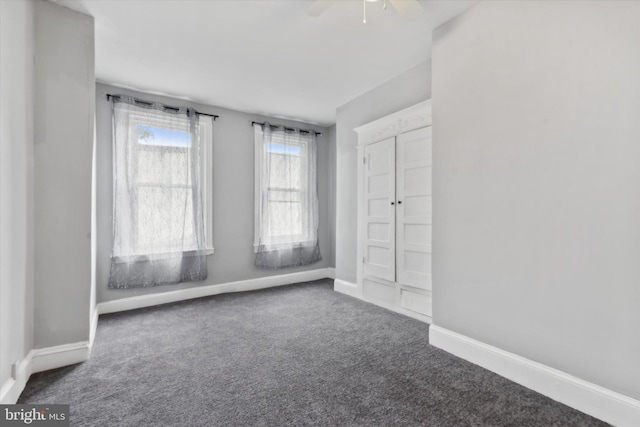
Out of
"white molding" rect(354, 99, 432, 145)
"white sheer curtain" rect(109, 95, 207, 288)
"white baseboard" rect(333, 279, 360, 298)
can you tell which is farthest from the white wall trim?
"white molding" rect(354, 99, 432, 145)

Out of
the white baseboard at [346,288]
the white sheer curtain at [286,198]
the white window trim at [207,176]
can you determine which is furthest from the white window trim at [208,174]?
the white baseboard at [346,288]

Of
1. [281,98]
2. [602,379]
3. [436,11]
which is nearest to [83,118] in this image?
[281,98]

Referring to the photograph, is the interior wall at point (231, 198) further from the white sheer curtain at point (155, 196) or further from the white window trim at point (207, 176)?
the white sheer curtain at point (155, 196)

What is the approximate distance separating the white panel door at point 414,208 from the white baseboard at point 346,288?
0.83m

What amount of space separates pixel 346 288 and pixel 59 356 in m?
3.01

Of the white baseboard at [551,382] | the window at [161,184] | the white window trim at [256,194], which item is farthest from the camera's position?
the white window trim at [256,194]

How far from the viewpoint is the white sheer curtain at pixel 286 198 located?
14.6ft

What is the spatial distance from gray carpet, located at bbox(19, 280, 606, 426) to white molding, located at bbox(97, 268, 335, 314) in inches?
15.9

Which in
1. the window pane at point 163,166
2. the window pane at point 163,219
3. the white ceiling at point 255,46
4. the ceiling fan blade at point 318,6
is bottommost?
the window pane at point 163,219

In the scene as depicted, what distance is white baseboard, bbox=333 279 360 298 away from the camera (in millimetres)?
3938

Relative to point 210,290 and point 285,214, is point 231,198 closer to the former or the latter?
point 285,214

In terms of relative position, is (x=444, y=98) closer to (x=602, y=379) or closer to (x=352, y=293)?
(x=602, y=379)

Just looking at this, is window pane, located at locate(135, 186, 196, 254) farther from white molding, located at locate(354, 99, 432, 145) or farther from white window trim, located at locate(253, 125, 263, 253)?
white molding, located at locate(354, 99, 432, 145)

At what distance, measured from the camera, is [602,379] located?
159cm
